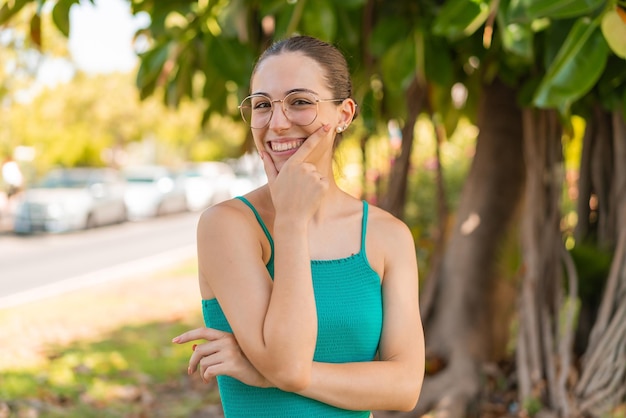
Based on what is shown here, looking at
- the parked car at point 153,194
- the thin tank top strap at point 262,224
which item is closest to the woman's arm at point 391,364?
the thin tank top strap at point 262,224

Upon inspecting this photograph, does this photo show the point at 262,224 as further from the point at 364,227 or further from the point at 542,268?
the point at 542,268

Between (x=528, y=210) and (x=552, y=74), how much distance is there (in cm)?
192

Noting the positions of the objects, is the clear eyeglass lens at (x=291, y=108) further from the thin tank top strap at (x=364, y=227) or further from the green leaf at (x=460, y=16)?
the green leaf at (x=460, y=16)

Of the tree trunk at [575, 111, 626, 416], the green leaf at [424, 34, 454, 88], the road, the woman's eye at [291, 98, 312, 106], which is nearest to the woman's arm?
the woman's eye at [291, 98, 312, 106]

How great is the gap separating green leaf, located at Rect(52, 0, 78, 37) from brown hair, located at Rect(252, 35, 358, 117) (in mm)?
1384

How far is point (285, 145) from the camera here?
162 centimetres

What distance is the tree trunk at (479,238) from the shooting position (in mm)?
4562

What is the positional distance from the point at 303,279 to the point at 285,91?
384 mm

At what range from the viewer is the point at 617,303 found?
3982 mm

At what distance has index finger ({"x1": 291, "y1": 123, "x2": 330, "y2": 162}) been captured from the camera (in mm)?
1577

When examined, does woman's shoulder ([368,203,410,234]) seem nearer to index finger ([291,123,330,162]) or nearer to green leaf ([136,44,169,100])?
index finger ([291,123,330,162])

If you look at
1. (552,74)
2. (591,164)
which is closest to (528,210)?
(591,164)

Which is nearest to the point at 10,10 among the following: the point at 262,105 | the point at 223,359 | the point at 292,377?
the point at 262,105

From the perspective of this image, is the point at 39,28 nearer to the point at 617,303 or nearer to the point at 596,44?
the point at 596,44
